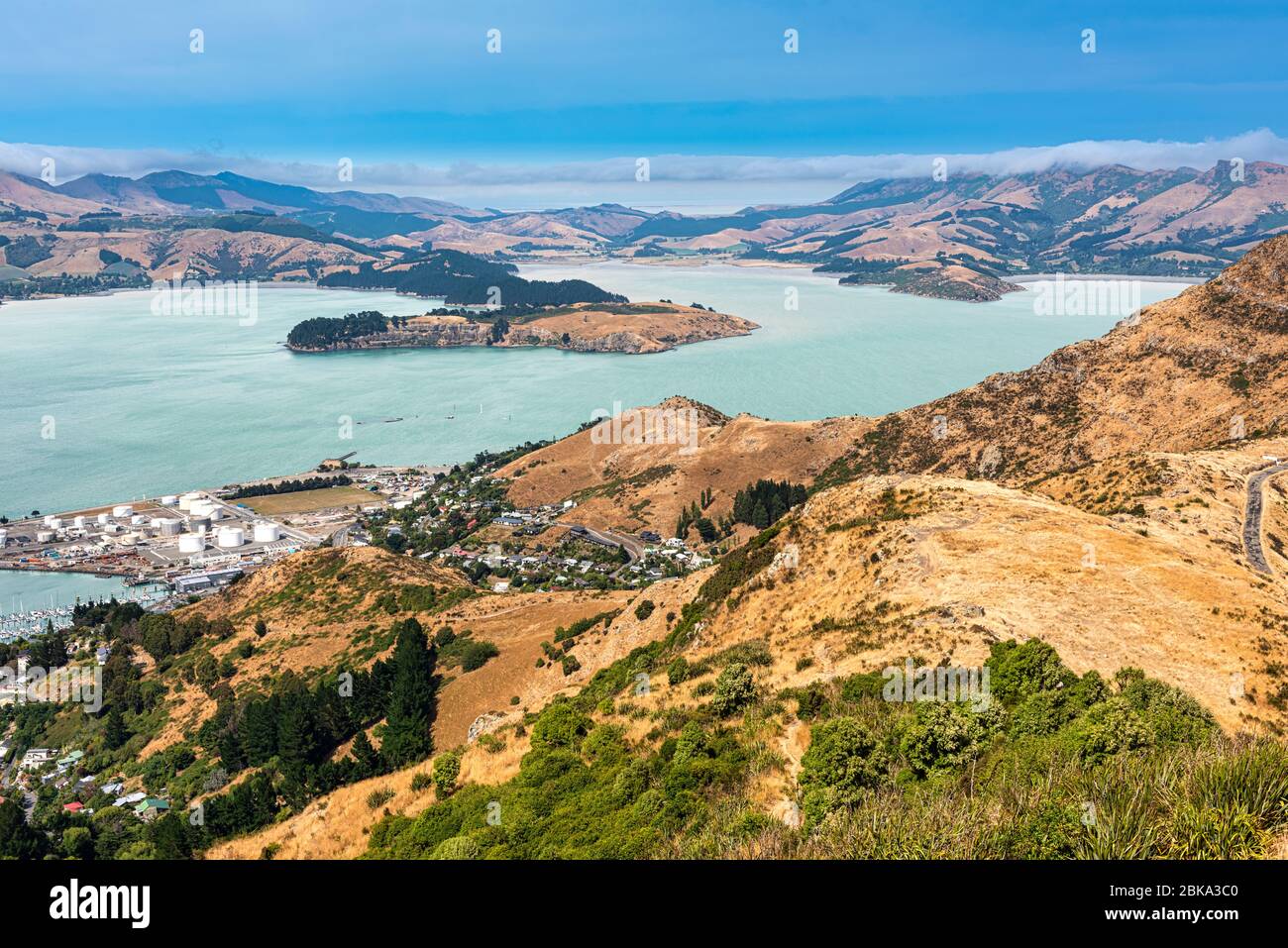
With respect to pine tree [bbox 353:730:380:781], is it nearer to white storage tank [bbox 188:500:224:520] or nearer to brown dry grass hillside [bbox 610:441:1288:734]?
brown dry grass hillside [bbox 610:441:1288:734]

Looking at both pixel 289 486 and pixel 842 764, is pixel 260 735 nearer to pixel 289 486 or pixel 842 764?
pixel 842 764

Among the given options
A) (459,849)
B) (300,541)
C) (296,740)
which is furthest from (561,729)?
(300,541)

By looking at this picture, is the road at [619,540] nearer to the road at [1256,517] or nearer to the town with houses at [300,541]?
the town with houses at [300,541]

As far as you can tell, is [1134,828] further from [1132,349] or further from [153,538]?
[153,538]

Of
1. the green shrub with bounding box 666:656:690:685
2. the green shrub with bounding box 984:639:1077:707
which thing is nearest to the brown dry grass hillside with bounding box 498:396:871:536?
the green shrub with bounding box 666:656:690:685

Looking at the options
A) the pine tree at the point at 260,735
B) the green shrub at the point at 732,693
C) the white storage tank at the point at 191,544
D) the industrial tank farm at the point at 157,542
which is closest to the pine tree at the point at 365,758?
the pine tree at the point at 260,735

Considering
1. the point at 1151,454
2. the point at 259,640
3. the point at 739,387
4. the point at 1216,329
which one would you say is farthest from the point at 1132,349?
the point at 739,387

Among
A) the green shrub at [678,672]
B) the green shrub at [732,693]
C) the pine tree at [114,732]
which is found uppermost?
the green shrub at [732,693]
